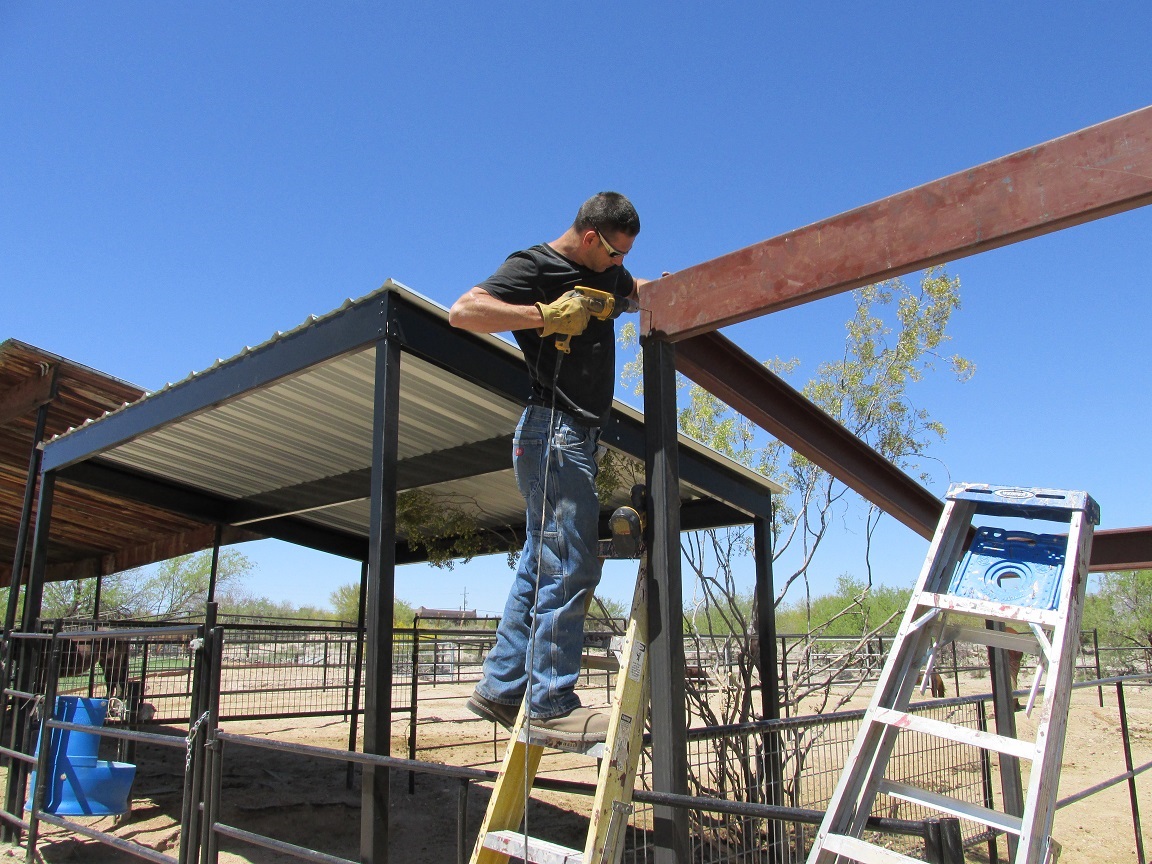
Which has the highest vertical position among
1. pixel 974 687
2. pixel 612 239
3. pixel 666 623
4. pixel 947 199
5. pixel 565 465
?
pixel 612 239

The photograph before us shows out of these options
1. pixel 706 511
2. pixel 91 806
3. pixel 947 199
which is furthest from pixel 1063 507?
pixel 91 806

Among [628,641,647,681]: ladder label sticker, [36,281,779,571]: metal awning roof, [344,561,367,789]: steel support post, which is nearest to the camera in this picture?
[628,641,647,681]: ladder label sticker

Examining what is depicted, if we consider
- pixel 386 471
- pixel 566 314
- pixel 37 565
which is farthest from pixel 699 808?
pixel 37 565

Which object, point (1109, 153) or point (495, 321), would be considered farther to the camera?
point (495, 321)

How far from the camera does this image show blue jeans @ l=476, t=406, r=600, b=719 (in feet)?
7.86

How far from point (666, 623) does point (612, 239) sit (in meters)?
1.26

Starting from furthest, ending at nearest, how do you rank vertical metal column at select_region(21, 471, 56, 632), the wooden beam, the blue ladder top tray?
the wooden beam, vertical metal column at select_region(21, 471, 56, 632), the blue ladder top tray

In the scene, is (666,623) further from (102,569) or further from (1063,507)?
(102,569)

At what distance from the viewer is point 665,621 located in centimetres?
253

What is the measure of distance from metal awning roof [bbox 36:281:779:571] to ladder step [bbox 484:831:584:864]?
2438 millimetres

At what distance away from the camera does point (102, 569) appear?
45.1 feet

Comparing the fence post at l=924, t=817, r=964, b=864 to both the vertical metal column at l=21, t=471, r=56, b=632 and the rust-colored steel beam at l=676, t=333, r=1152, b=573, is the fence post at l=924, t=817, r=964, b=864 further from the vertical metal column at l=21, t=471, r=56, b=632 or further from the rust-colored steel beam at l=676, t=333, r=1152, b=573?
the vertical metal column at l=21, t=471, r=56, b=632

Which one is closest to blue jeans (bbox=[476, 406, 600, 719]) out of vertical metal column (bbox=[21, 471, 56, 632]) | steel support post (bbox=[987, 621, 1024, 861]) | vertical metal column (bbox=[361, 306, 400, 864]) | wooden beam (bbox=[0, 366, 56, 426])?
vertical metal column (bbox=[361, 306, 400, 864])

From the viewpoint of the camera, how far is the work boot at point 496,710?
8.27ft
